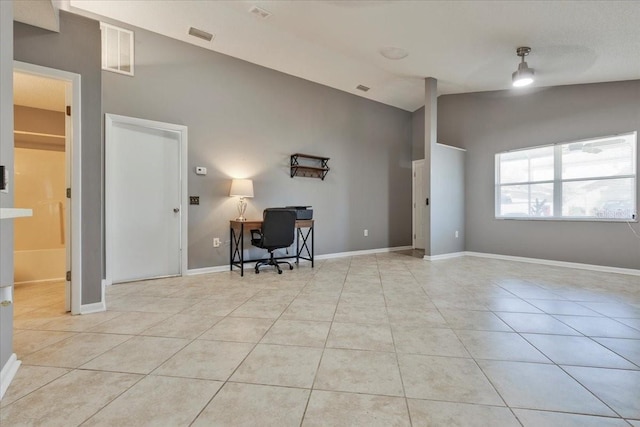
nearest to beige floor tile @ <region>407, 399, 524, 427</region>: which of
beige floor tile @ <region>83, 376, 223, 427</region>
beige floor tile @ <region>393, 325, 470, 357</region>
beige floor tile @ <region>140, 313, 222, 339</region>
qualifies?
beige floor tile @ <region>393, 325, 470, 357</region>

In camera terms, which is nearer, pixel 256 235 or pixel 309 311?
pixel 309 311

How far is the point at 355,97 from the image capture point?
5.66m

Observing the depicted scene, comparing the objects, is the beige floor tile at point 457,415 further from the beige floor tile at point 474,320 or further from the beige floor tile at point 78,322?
the beige floor tile at point 78,322

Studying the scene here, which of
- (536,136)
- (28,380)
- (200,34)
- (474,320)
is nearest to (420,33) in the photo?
(200,34)

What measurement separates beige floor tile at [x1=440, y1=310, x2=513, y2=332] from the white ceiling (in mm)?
2915

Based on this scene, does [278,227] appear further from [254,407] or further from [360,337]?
[254,407]

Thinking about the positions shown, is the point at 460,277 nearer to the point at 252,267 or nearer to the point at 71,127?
the point at 252,267

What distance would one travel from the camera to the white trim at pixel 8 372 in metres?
1.36

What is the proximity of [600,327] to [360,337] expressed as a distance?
182 cm

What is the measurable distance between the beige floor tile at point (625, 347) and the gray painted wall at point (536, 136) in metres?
2.98

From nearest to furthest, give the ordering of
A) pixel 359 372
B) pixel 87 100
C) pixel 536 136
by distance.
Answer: pixel 359 372 < pixel 87 100 < pixel 536 136

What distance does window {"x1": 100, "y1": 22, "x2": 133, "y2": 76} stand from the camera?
3340mm

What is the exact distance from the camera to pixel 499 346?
6.07ft

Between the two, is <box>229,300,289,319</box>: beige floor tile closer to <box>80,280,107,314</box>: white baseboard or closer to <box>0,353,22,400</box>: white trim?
<box>80,280,107,314</box>: white baseboard
